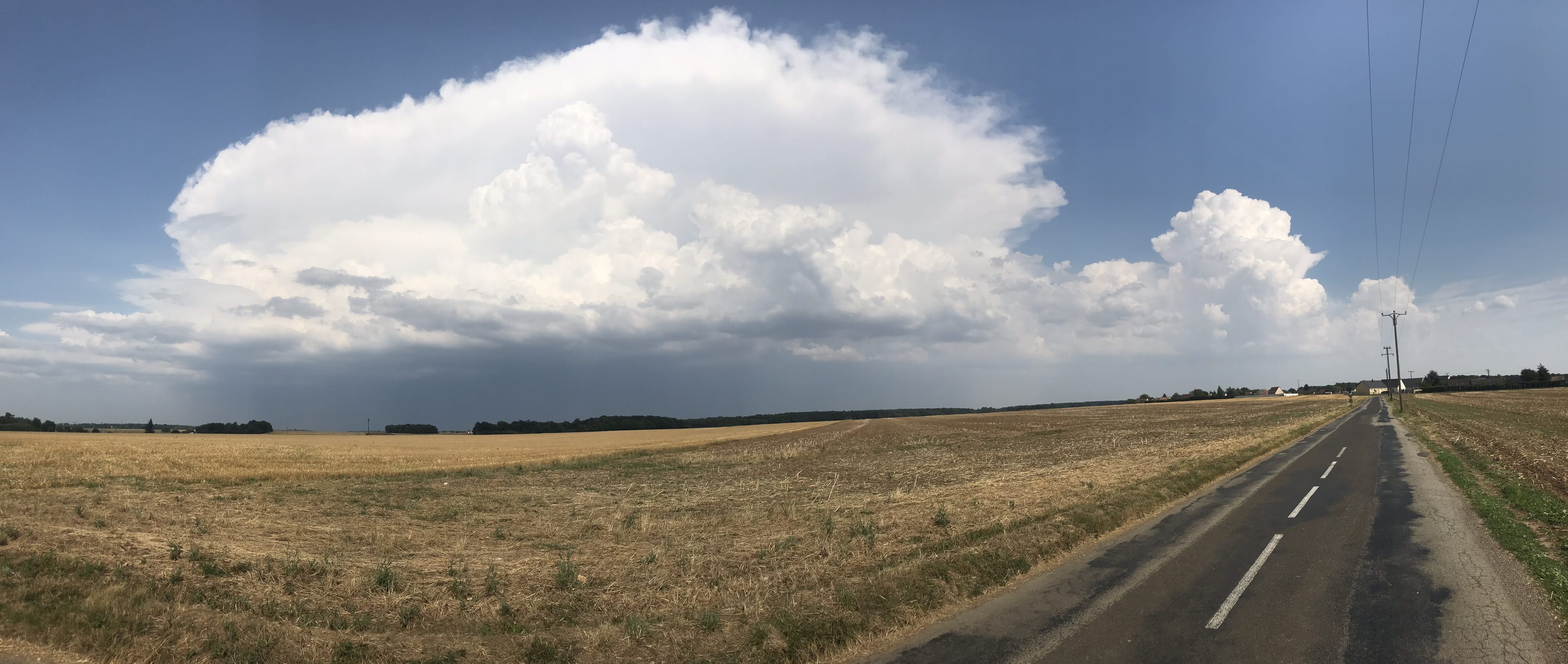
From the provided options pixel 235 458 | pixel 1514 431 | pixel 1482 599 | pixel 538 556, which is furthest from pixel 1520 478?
pixel 235 458

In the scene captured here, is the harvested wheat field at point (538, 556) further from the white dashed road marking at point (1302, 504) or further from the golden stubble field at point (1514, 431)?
the golden stubble field at point (1514, 431)

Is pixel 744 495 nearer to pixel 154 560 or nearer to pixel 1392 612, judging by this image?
pixel 154 560

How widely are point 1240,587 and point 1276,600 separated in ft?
2.12

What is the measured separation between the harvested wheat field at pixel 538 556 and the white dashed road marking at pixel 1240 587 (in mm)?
2846

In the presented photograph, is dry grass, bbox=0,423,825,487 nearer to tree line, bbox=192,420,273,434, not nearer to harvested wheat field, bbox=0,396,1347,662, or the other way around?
harvested wheat field, bbox=0,396,1347,662

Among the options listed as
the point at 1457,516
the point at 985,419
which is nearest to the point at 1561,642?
the point at 1457,516

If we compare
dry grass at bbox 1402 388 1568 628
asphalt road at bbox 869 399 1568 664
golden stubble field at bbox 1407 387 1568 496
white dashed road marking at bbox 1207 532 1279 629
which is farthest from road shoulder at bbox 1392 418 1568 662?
golden stubble field at bbox 1407 387 1568 496

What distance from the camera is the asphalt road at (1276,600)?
7.47 meters

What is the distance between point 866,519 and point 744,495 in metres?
7.99

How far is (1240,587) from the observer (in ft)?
31.7

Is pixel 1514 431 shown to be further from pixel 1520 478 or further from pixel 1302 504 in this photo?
pixel 1302 504

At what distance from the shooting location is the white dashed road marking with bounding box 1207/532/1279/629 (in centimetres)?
838

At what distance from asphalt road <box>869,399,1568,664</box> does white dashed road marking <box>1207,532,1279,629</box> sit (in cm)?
3

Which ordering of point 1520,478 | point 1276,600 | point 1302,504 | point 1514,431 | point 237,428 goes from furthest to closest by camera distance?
point 237,428 < point 1514,431 < point 1520,478 < point 1302,504 < point 1276,600
